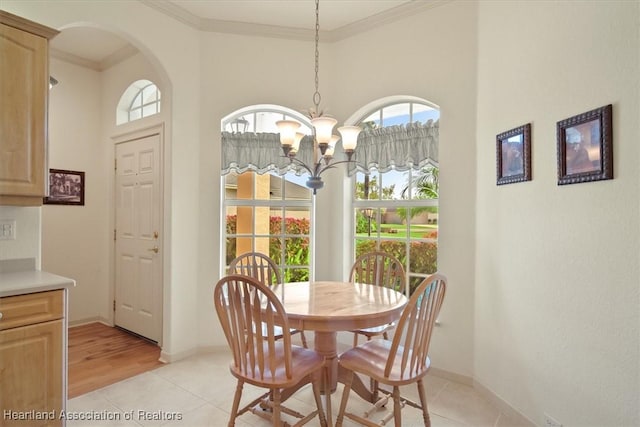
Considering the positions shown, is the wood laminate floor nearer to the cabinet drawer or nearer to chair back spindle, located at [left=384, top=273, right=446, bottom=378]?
the cabinet drawer

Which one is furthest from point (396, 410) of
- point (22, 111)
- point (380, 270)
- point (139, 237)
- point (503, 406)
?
point (139, 237)

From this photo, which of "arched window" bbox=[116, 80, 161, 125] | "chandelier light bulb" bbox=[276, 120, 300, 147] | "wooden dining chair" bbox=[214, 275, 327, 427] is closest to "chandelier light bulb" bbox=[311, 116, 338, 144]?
"chandelier light bulb" bbox=[276, 120, 300, 147]

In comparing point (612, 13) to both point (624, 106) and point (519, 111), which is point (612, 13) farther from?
point (519, 111)

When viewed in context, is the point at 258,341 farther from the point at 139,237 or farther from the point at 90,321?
the point at 90,321

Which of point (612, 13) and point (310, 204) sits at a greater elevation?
point (612, 13)

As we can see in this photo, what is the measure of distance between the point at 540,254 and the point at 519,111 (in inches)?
35.1

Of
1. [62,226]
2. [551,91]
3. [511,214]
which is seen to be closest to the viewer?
[551,91]

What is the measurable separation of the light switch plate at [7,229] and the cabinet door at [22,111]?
27cm

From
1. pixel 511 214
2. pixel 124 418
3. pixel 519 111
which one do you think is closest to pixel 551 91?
pixel 519 111

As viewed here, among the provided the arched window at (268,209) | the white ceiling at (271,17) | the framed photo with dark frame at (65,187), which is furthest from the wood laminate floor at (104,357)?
the white ceiling at (271,17)

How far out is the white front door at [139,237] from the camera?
10.8 feet

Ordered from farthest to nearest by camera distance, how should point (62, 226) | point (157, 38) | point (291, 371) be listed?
1. point (62, 226)
2. point (157, 38)
3. point (291, 371)

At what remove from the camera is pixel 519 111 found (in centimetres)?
211

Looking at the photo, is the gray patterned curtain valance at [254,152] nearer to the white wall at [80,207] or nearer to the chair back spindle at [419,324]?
the white wall at [80,207]
